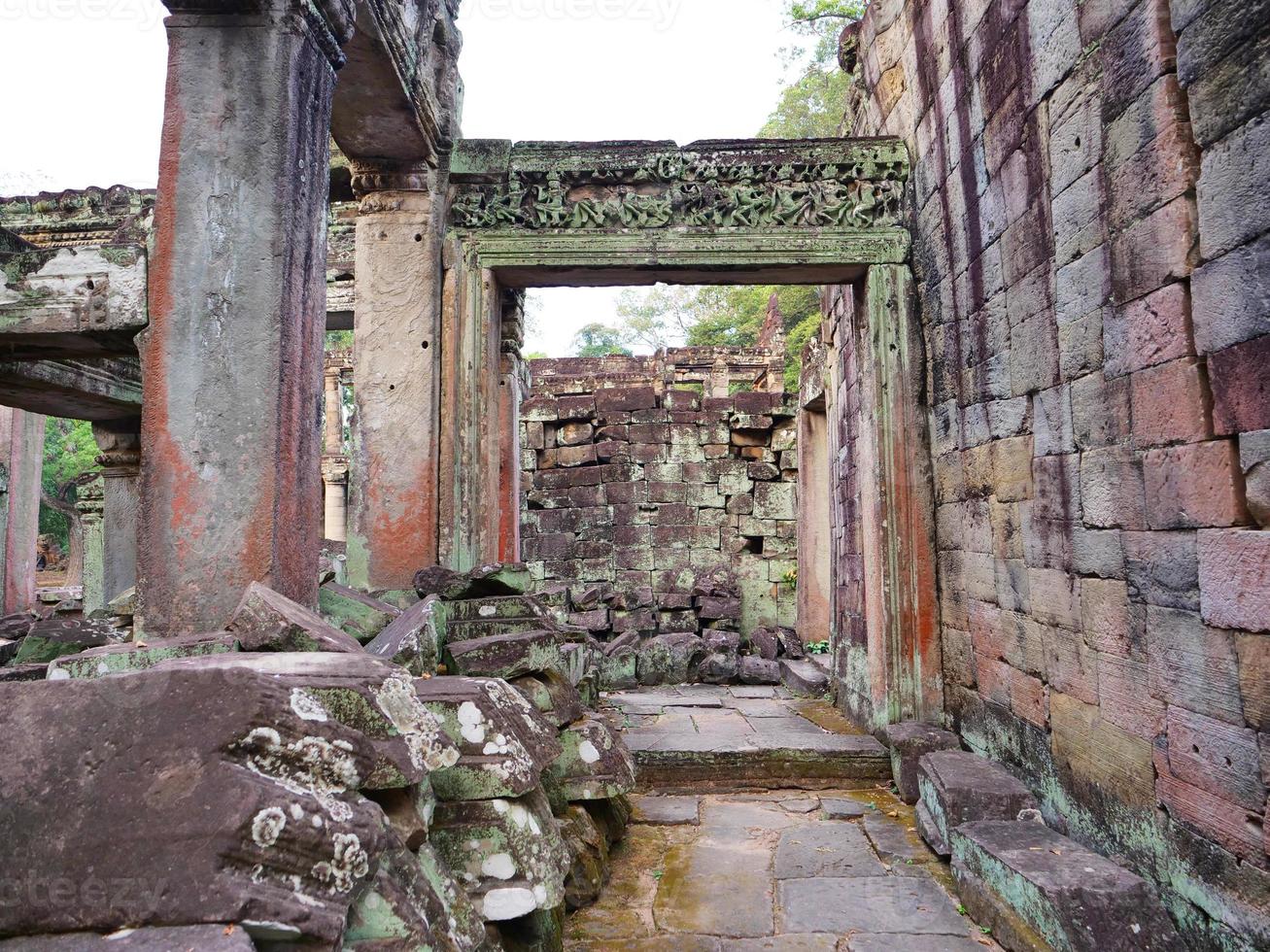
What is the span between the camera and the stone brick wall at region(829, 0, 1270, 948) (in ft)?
8.18

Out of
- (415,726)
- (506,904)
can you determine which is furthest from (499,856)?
(415,726)

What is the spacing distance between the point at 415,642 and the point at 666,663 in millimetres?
5693

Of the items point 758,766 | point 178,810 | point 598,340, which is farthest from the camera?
point 598,340

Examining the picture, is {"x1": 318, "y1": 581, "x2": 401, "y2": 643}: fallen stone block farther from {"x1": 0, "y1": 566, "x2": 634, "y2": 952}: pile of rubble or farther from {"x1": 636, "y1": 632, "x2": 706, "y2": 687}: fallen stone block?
{"x1": 636, "y1": 632, "x2": 706, "y2": 687}: fallen stone block

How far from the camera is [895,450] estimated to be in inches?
213

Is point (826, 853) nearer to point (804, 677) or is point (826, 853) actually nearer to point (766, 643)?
point (804, 677)

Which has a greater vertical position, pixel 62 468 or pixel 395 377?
pixel 62 468

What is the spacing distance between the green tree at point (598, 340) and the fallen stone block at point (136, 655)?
39311 mm

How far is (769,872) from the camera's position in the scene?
3637 millimetres

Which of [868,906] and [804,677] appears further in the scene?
[804,677]

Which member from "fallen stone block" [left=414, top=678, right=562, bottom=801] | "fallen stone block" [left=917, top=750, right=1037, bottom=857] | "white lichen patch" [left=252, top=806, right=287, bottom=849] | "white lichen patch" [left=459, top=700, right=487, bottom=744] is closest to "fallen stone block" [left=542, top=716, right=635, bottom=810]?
"fallen stone block" [left=414, top=678, right=562, bottom=801]

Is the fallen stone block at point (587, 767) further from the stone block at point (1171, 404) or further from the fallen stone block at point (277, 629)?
the stone block at point (1171, 404)

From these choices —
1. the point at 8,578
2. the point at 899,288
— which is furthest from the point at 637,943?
the point at 8,578

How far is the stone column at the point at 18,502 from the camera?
10852mm
